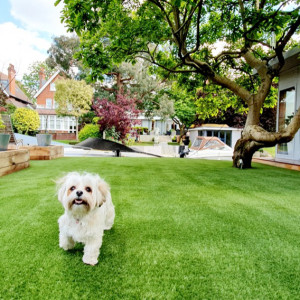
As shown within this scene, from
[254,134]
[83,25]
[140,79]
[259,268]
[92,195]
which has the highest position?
[140,79]

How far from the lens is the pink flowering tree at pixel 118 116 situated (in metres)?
19.5

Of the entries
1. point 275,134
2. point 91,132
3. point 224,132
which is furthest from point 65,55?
point 275,134

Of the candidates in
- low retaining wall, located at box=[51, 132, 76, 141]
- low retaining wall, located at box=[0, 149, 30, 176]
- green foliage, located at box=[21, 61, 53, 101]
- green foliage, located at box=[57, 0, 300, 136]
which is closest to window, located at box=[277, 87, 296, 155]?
green foliage, located at box=[57, 0, 300, 136]

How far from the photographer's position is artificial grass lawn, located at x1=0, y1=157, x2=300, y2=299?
1.62m

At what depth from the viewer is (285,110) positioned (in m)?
9.70

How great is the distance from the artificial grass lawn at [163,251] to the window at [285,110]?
6.42 m

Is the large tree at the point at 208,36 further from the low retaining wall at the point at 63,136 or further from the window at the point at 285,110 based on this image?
the low retaining wall at the point at 63,136

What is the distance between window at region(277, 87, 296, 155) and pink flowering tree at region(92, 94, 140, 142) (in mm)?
12249

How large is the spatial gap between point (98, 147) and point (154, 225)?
506 inches

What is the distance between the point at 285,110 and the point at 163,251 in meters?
9.60

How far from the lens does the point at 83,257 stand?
193 centimetres

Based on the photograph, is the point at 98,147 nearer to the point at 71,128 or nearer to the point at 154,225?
the point at 154,225

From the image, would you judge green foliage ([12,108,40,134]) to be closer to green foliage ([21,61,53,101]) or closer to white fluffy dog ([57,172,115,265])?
white fluffy dog ([57,172,115,265])

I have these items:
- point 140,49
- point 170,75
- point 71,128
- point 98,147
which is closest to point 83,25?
point 140,49
